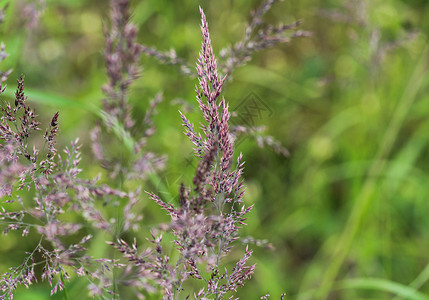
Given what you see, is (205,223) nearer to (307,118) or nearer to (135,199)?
(135,199)

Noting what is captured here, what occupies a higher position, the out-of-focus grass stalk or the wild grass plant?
the wild grass plant

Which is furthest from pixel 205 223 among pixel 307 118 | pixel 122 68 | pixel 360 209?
pixel 307 118

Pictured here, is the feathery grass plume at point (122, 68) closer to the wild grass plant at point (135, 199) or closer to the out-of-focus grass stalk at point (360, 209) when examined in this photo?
the wild grass plant at point (135, 199)

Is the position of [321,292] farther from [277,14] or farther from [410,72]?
[277,14]

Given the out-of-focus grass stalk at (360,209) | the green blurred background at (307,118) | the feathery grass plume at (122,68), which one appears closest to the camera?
the feathery grass plume at (122,68)

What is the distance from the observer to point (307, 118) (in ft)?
12.7

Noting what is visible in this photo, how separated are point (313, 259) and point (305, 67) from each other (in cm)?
151

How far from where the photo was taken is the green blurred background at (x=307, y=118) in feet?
9.58

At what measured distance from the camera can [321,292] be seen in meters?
2.46

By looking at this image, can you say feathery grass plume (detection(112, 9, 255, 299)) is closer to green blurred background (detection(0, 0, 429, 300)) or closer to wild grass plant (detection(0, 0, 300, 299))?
wild grass plant (detection(0, 0, 300, 299))

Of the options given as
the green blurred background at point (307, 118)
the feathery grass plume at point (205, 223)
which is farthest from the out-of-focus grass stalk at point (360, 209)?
the feathery grass plume at point (205, 223)

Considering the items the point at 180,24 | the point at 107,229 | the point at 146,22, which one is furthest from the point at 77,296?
the point at 146,22

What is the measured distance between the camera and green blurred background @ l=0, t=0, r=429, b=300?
292cm

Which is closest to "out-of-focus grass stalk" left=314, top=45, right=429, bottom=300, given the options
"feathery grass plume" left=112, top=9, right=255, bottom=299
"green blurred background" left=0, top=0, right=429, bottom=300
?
"green blurred background" left=0, top=0, right=429, bottom=300
